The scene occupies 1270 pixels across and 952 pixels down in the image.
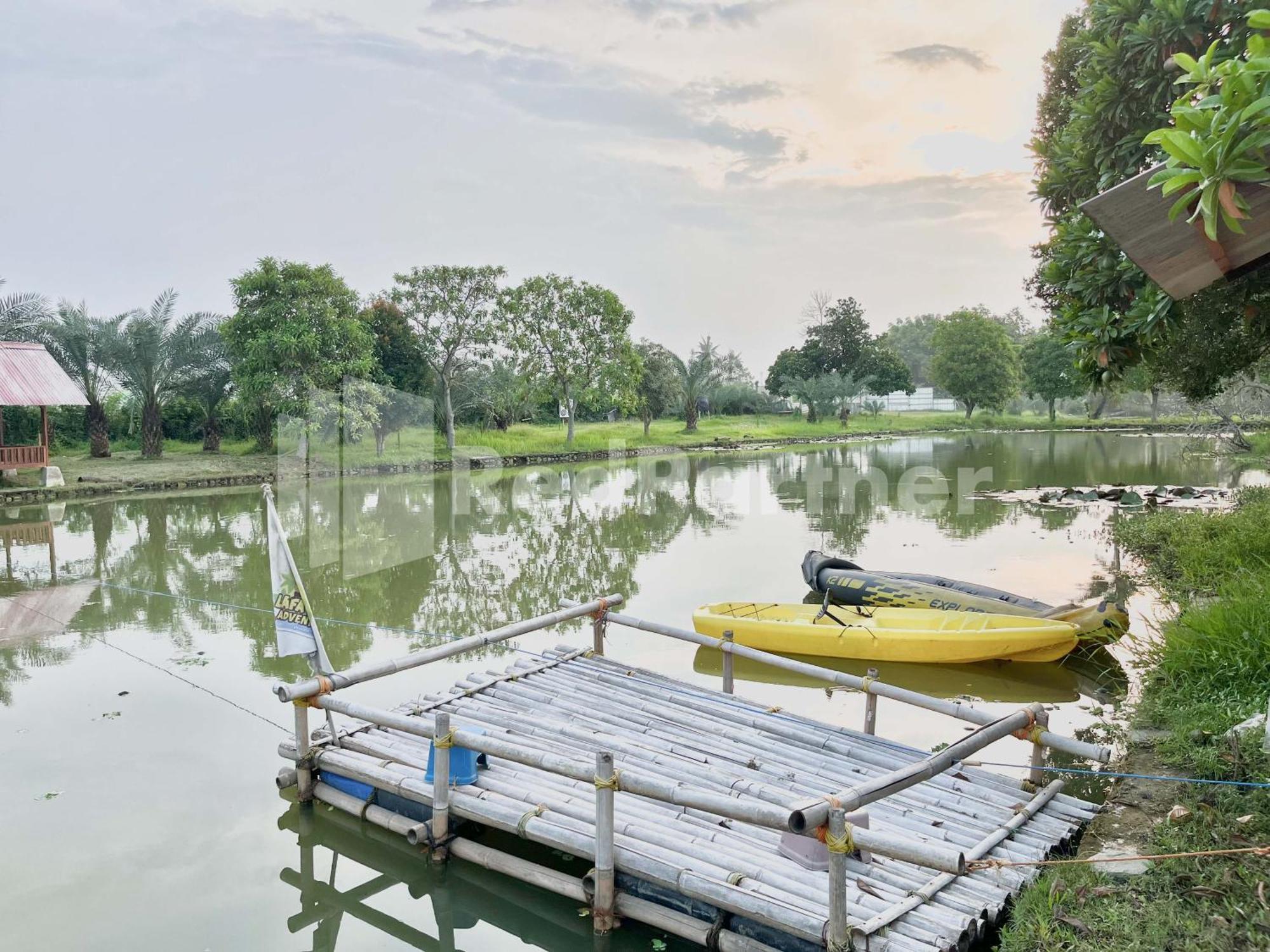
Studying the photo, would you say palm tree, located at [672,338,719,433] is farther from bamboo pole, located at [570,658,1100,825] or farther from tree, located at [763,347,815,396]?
bamboo pole, located at [570,658,1100,825]

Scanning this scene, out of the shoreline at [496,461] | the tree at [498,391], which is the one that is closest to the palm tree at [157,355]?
the shoreline at [496,461]

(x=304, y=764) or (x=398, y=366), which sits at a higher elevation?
(x=398, y=366)

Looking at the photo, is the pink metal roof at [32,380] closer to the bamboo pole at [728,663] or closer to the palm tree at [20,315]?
the palm tree at [20,315]

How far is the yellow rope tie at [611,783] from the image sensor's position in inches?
148

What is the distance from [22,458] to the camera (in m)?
21.1

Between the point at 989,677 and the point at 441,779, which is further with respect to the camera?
the point at 989,677

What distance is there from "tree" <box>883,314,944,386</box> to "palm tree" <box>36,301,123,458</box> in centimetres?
6627

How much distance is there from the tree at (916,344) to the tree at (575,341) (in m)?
50.8

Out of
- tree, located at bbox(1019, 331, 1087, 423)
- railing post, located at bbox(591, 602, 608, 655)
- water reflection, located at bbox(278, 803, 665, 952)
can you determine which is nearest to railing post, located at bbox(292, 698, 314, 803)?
water reflection, located at bbox(278, 803, 665, 952)

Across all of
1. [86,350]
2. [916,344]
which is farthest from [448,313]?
[916,344]

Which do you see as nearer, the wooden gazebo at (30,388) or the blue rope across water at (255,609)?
the blue rope across water at (255,609)

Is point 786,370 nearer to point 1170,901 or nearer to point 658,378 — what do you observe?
point 658,378

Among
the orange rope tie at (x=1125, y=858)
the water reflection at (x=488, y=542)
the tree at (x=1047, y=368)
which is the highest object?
the tree at (x=1047, y=368)

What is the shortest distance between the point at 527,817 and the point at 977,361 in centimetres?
4643
